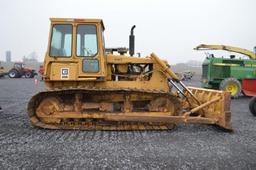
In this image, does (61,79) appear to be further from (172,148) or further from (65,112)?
(172,148)

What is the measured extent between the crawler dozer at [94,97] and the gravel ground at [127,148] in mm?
365

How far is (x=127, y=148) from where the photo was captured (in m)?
6.19

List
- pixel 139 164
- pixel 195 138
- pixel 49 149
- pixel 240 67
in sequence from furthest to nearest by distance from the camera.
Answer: pixel 240 67, pixel 195 138, pixel 49 149, pixel 139 164

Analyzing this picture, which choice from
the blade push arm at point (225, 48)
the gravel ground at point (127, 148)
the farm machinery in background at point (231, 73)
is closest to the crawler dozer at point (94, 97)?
the gravel ground at point (127, 148)

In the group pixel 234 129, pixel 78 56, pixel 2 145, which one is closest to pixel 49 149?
pixel 2 145

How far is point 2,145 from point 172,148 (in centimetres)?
358

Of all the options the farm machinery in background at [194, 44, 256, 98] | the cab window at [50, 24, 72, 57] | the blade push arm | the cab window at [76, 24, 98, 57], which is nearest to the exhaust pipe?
the cab window at [76, 24, 98, 57]

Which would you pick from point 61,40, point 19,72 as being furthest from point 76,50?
point 19,72

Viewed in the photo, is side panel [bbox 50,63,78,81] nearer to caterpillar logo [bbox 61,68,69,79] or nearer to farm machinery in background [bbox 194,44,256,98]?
caterpillar logo [bbox 61,68,69,79]

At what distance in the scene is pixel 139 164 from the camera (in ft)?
17.1

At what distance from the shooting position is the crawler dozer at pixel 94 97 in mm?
7879

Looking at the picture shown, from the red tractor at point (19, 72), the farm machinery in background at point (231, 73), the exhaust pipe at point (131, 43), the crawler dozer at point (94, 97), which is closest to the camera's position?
the crawler dozer at point (94, 97)

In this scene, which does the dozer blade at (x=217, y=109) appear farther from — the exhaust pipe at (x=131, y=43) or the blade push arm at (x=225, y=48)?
the blade push arm at (x=225, y=48)

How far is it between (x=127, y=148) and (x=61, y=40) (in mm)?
3755
